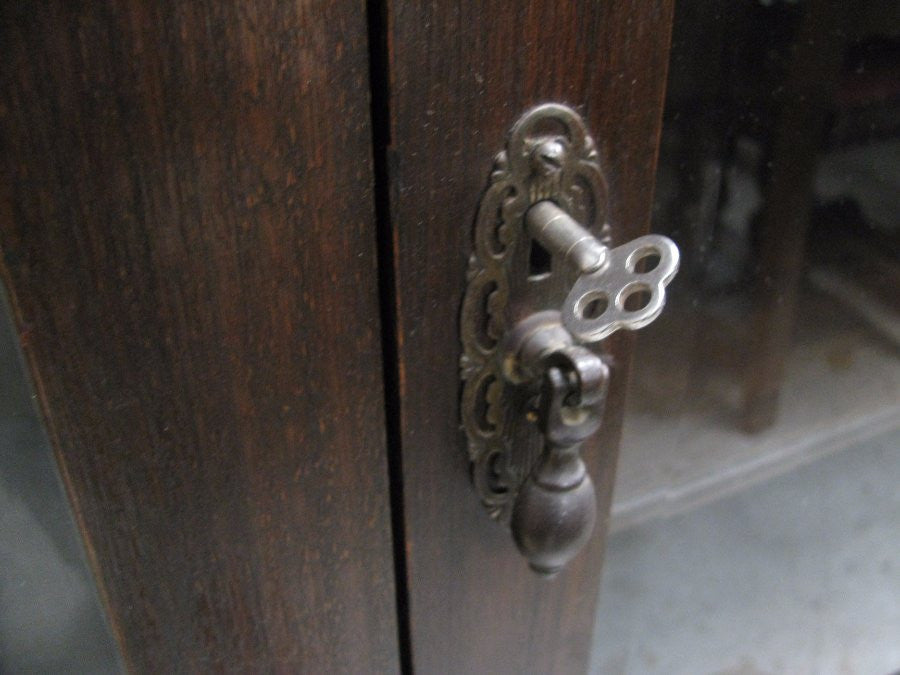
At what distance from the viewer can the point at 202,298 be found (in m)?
0.30

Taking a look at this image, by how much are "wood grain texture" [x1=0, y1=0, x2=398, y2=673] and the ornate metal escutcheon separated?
0.05 metres

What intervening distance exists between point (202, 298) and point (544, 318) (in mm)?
153

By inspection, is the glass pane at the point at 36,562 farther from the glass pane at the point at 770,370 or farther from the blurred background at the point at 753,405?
the glass pane at the point at 770,370

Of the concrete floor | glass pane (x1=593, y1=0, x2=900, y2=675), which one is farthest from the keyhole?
the concrete floor

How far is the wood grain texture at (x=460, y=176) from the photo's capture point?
1.01 ft

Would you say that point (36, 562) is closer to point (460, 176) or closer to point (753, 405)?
point (460, 176)

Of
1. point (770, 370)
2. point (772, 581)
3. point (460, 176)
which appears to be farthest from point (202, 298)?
point (772, 581)

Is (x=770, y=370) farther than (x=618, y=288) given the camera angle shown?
Yes

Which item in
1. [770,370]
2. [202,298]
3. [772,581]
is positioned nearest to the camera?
[202,298]

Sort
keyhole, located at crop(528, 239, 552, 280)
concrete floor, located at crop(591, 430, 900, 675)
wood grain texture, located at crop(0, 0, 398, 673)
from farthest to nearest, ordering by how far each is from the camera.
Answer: concrete floor, located at crop(591, 430, 900, 675), keyhole, located at crop(528, 239, 552, 280), wood grain texture, located at crop(0, 0, 398, 673)

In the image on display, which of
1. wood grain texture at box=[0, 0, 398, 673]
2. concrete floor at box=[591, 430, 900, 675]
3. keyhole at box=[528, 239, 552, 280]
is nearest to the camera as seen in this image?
wood grain texture at box=[0, 0, 398, 673]

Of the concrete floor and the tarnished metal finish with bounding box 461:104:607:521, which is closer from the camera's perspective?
the tarnished metal finish with bounding box 461:104:607:521

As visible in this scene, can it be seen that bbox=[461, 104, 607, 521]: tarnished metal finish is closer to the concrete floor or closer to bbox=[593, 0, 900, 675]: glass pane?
bbox=[593, 0, 900, 675]: glass pane

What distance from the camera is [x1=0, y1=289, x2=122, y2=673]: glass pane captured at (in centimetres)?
29
